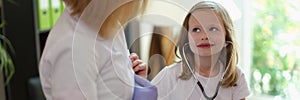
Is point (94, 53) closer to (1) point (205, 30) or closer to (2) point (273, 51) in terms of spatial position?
(1) point (205, 30)

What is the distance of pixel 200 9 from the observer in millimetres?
686

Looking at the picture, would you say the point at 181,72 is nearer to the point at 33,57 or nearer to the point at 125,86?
the point at 125,86

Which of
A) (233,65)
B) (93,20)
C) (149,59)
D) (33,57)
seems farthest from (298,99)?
(33,57)

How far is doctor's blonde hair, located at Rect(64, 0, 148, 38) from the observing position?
0.68m

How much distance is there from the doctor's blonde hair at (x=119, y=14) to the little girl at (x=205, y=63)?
76 millimetres

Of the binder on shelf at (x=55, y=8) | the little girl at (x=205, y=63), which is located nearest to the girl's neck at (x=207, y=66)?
the little girl at (x=205, y=63)

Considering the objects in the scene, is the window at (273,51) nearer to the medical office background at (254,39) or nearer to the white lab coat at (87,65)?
the medical office background at (254,39)

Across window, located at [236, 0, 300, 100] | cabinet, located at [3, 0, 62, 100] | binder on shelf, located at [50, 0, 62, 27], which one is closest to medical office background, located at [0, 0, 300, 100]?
window, located at [236, 0, 300, 100]

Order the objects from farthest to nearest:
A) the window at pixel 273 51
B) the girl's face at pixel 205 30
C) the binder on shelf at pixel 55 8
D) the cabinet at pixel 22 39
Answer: the cabinet at pixel 22 39
the binder on shelf at pixel 55 8
the window at pixel 273 51
the girl's face at pixel 205 30

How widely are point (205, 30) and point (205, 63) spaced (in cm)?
6

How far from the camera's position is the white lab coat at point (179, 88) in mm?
707

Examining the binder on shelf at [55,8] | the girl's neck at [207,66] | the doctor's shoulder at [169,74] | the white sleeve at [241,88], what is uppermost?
the girl's neck at [207,66]

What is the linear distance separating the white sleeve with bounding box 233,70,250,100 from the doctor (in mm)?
166

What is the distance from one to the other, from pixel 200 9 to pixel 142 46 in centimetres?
11
